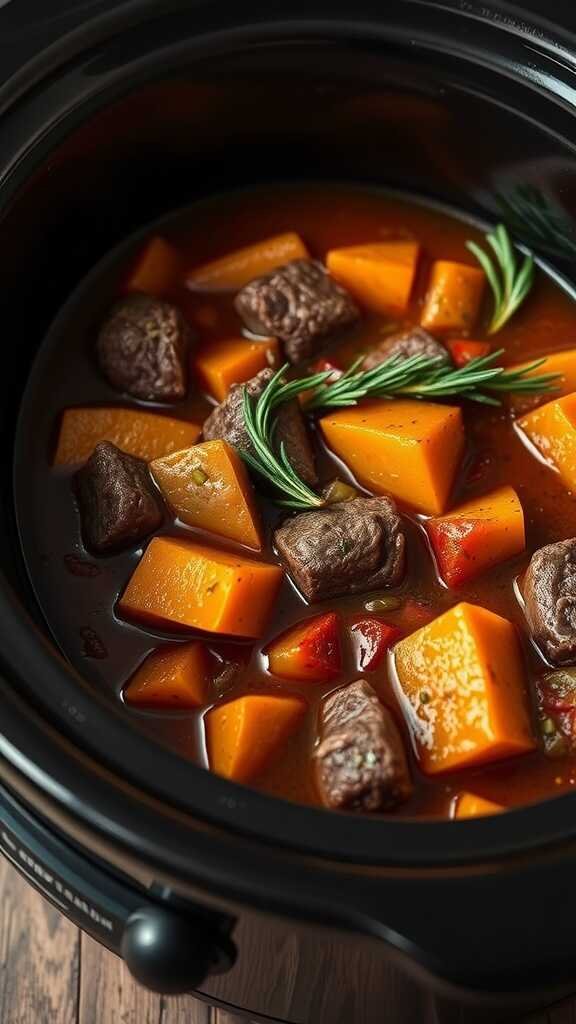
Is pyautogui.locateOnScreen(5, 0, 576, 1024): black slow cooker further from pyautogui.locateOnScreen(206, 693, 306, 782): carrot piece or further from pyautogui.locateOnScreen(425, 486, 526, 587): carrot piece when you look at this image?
pyautogui.locateOnScreen(425, 486, 526, 587): carrot piece

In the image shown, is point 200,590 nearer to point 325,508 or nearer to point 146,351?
point 325,508

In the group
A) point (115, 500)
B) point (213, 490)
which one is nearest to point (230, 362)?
point (213, 490)

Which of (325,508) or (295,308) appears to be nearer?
(325,508)

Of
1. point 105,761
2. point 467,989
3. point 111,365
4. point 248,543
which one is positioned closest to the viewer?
point 467,989

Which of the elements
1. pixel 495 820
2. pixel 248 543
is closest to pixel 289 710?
pixel 248 543

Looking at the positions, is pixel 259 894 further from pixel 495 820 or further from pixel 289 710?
pixel 289 710
